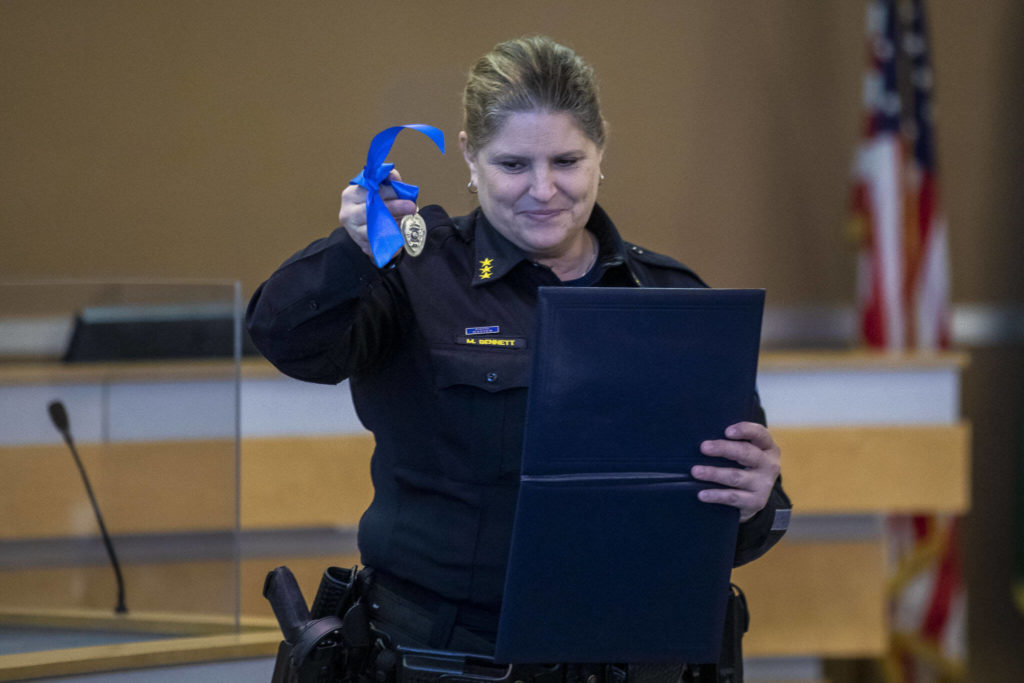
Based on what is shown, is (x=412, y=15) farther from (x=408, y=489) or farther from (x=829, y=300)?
(x=408, y=489)

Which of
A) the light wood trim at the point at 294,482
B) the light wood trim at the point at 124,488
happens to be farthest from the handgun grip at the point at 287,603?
the light wood trim at the point at 294,482

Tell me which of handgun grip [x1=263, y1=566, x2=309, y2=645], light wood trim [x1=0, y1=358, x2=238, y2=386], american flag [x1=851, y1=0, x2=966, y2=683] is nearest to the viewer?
handgun grip [x1=263, y1=566, x2=309, y2=645]

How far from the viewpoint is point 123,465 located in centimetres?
169

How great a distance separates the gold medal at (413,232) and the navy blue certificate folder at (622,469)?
0.70ft

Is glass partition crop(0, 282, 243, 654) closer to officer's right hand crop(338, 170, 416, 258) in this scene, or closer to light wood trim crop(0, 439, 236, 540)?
light wood trim crop(0, 439, 236, 540)

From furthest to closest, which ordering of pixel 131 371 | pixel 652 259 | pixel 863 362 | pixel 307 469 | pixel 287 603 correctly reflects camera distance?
pixel 863 362 < pixel 307 469 < pixel 131 371 < pixel 652 259 < pixel 287 603

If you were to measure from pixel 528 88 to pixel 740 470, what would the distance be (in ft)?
1.66

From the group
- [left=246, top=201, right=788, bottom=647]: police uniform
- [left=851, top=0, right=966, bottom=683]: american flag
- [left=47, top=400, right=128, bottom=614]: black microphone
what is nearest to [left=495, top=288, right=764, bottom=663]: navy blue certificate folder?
[left=246, top=201, right=788, bottom=647]: police uniform

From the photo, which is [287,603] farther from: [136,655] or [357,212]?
[357,212]

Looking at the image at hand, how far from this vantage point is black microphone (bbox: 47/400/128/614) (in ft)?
5.29

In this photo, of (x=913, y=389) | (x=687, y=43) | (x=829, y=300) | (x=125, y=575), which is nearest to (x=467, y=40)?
(x=687, y=43)

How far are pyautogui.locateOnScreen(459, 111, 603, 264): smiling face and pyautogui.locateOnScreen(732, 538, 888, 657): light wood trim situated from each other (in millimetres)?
2009

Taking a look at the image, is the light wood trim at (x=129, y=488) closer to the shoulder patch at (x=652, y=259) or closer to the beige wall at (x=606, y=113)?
the shoulder patch at (x=652, y=259)

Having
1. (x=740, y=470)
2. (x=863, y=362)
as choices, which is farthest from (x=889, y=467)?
(x=740, y=470)
